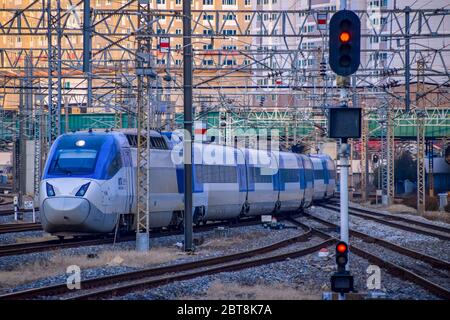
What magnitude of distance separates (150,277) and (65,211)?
644cm

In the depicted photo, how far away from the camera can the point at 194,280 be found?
16.7m

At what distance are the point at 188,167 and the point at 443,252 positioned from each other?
7.34 meters

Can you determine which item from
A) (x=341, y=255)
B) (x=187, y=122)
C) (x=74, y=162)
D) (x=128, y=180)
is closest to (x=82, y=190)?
(x=74, y=162)

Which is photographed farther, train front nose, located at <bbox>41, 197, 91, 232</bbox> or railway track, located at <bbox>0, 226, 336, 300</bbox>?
train front nose, located at <bbox>41, 197, 91, 232</bbox>

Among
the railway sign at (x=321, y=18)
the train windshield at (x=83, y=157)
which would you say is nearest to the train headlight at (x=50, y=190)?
the train windshield at (x=83, y=157)

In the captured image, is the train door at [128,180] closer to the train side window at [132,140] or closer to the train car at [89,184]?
the train car at [89,184]

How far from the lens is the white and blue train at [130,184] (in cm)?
2358

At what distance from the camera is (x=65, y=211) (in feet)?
76.3

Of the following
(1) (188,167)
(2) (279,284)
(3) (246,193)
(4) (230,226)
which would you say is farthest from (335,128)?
(3) (246,193)

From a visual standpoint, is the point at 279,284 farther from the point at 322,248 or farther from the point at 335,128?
the point at 322,248

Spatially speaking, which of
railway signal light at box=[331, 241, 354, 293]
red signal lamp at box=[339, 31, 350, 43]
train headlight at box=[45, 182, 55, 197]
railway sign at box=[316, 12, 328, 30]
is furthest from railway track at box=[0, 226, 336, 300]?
railway sign at box=[316, 12, 328, 30]

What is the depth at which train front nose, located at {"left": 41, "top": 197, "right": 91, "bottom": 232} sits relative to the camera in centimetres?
2327

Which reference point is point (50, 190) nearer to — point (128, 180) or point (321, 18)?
point (128, 180)

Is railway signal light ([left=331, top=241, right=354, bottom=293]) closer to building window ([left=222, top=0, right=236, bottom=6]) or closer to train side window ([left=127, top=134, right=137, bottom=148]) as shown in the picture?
train side window ([left=127, top=134, right=137, bottom=148])
